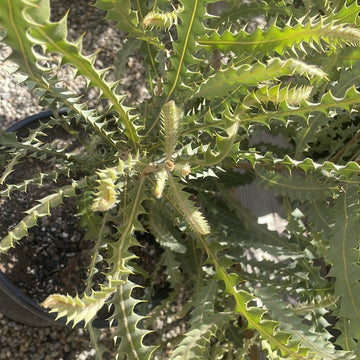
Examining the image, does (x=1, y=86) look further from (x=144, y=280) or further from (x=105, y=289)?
(x=105, y=289)

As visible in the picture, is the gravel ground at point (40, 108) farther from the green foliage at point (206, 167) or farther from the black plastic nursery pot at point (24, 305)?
the green foliage at point (206, 167)

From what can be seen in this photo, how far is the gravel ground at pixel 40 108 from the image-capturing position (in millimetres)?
1022

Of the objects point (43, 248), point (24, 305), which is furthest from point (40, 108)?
point (24, 305)

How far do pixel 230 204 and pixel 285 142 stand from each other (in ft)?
1.16

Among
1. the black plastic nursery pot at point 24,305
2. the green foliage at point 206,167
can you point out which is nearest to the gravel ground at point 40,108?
the black plastic nursery pot at point 24,305

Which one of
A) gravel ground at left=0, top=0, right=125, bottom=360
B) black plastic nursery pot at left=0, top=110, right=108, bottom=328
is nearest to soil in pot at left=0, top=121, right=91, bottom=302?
black plastic nursery pot at left=0, top=110, right=108, bottom=328

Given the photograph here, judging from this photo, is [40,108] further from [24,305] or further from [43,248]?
[24,305]

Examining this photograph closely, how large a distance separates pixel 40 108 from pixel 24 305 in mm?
437

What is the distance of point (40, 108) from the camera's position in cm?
111

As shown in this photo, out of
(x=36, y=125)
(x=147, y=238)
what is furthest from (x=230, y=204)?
(x=36, y=125)

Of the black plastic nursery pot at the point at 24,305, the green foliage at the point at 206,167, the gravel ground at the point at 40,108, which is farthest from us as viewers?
the gravel ground at the point at 40,108

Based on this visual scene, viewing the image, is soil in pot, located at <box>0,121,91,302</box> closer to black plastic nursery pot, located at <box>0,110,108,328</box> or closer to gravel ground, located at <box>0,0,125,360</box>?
black plastic nursery pot, located at <box>0,110,108,328</box>

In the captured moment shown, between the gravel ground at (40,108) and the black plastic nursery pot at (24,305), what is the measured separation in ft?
0.12

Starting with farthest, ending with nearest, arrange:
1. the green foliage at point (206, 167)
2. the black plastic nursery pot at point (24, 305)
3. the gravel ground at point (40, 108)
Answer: the gravel ground at point (40, 108)
the black plastic nursery pot at point (24, 305)
the green foliage at point (206, 167)
